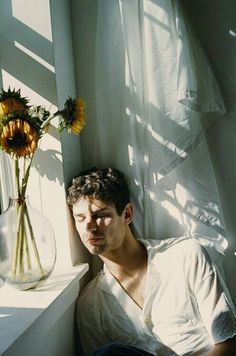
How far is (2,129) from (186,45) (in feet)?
2.20

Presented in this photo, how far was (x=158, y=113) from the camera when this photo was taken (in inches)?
53.0

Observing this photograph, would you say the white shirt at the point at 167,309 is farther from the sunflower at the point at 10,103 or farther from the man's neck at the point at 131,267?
the sunflower at the point at 10,103

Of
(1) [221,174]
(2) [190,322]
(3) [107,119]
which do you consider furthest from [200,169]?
(2) [190,322]

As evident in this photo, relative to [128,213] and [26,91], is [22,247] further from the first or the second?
[26,91]

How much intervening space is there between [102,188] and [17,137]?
0.38 meters

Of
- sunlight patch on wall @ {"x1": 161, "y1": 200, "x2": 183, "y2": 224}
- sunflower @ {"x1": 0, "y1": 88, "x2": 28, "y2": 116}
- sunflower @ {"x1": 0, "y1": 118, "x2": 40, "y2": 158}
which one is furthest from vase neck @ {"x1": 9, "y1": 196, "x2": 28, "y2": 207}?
sunlight patch on wall @ {"x1": 161, "y1": 200, "x2": 183, "y2": 224}

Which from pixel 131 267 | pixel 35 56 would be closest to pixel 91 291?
pixel 131 267

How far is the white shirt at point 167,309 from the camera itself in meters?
1.22

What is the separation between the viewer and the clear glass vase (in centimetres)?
117

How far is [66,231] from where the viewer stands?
138 cm

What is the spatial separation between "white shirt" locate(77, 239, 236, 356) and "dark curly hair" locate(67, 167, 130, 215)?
0.20 meters

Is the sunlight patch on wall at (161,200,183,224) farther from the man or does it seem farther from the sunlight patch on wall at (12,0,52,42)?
the sunlight patch on wall at (12,0,52,42)

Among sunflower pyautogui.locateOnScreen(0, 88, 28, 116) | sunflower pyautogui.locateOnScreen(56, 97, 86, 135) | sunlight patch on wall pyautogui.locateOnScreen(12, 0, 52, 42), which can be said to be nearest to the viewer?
sunflower pyautogui.locateOnScreen(0, 88, 28, 116)

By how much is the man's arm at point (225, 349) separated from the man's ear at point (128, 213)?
0.50m
